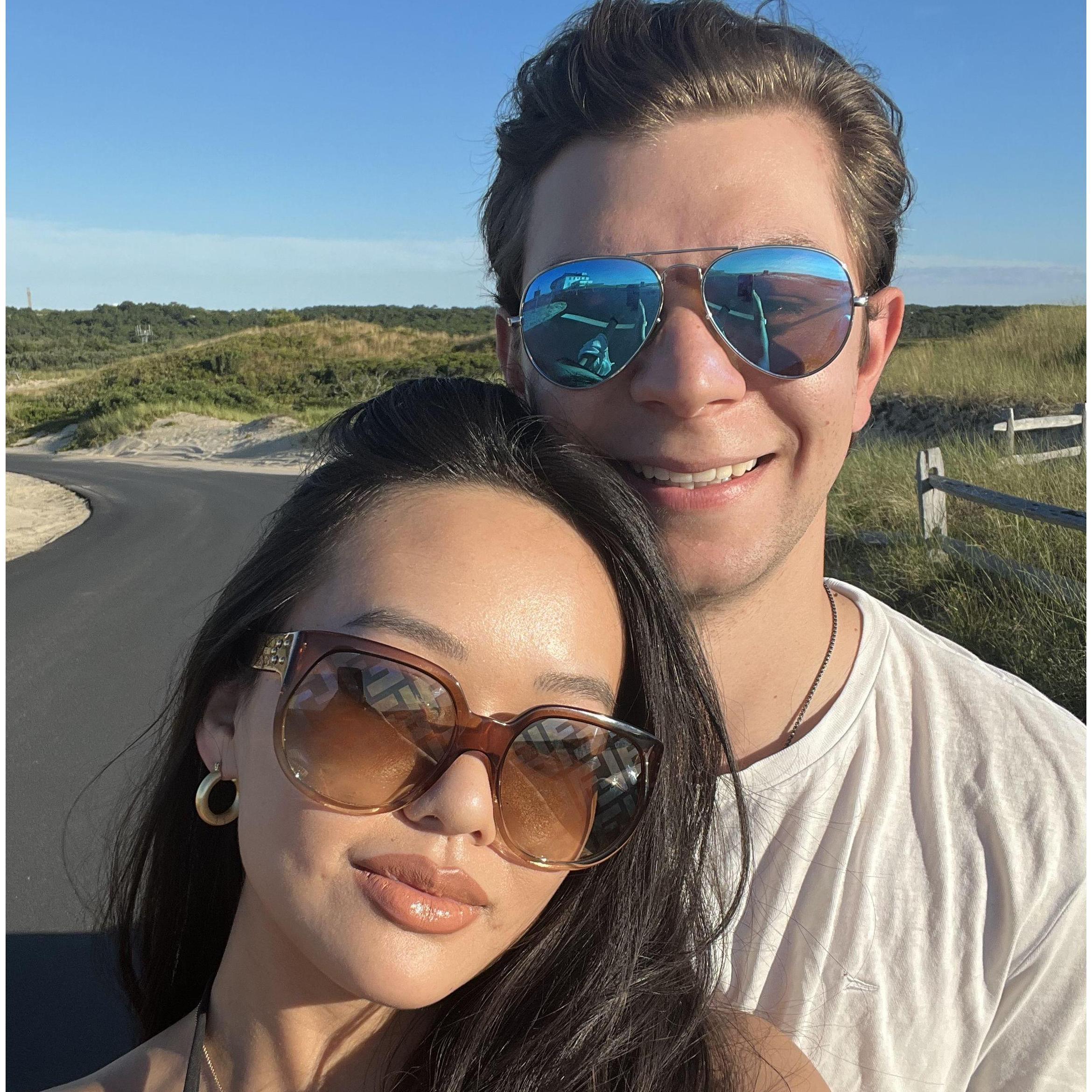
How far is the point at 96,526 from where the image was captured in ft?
47.2

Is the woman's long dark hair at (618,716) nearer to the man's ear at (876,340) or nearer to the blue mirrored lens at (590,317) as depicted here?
the blue mirrored lens at (590,317)

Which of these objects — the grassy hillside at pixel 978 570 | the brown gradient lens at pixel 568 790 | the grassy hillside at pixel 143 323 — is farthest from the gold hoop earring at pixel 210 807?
the grassy hillside at pixel 143 323

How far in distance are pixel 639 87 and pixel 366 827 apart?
1.43 metres

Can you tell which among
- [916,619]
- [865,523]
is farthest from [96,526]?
[916,619]

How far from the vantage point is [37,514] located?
16172 mm

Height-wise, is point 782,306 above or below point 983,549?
above

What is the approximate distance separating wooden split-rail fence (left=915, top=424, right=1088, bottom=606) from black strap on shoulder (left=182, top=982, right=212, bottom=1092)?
5779mm

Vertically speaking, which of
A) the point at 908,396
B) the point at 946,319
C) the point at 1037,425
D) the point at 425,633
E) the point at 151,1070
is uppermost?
the point at 946,319

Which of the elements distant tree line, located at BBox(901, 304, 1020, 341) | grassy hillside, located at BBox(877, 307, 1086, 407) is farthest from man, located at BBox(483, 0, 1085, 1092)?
distant tree line, located at BBox(901, 304, 1020, 341)

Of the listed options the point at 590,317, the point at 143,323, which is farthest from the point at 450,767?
the point at 143,323

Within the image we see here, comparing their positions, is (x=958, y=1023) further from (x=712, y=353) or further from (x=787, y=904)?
(x=712, y=353)

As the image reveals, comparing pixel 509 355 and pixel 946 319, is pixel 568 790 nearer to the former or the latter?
pixel 509 355

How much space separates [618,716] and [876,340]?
1.08m

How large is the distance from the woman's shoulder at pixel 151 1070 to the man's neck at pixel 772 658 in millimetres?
1131
